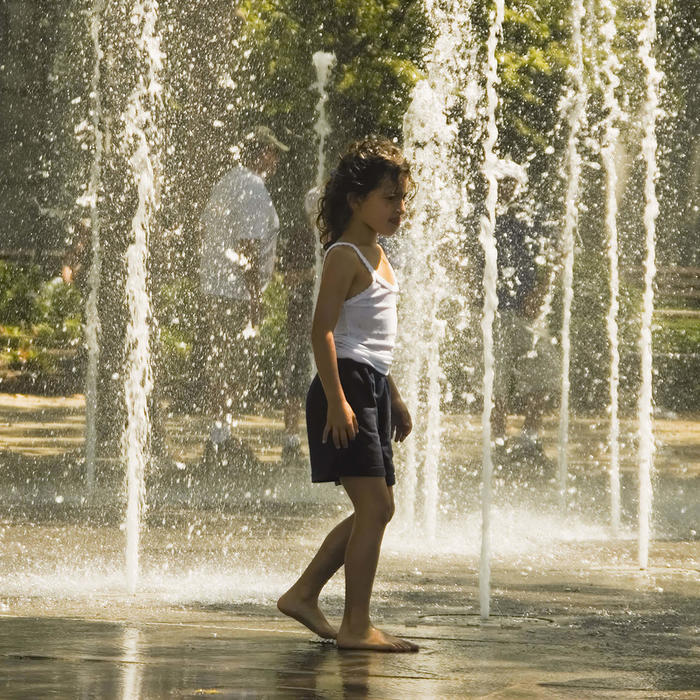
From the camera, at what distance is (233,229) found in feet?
32.5

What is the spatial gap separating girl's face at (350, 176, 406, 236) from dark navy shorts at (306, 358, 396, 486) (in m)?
0.40

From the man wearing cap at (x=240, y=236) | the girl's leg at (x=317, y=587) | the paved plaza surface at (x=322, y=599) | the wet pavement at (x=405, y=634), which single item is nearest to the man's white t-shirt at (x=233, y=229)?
the man wearing cap at (x=240, y=236)

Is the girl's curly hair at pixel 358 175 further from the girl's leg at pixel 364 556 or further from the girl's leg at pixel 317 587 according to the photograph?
the girl's leg at pixel 317 587

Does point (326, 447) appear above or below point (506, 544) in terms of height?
above

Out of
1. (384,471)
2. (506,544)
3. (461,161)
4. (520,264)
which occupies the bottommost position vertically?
(506,544)

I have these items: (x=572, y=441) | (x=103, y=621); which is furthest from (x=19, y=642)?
(x=572, y=441)

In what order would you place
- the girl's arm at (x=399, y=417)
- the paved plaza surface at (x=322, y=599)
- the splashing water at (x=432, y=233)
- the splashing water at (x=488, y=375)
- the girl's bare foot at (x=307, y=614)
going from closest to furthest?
the paved plaza surface at (x=322, y=599), the girl's bare foot at (x=307, y=614), the girl's arm at (x=399, y=417), the splashing water at (x=488, y=375), the splashing water at (x=432, y=233)

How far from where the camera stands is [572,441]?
13.0m

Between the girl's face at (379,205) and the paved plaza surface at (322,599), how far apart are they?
1136mm

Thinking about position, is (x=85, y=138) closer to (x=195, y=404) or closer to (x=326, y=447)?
(x=195, y=404)

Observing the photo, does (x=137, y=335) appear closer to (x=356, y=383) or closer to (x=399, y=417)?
(x=399, y=417)

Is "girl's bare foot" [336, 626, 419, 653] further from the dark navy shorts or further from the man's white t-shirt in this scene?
the man's white t-shirt

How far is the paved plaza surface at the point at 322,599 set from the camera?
165 inches

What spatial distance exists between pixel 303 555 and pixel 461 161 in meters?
9.97
